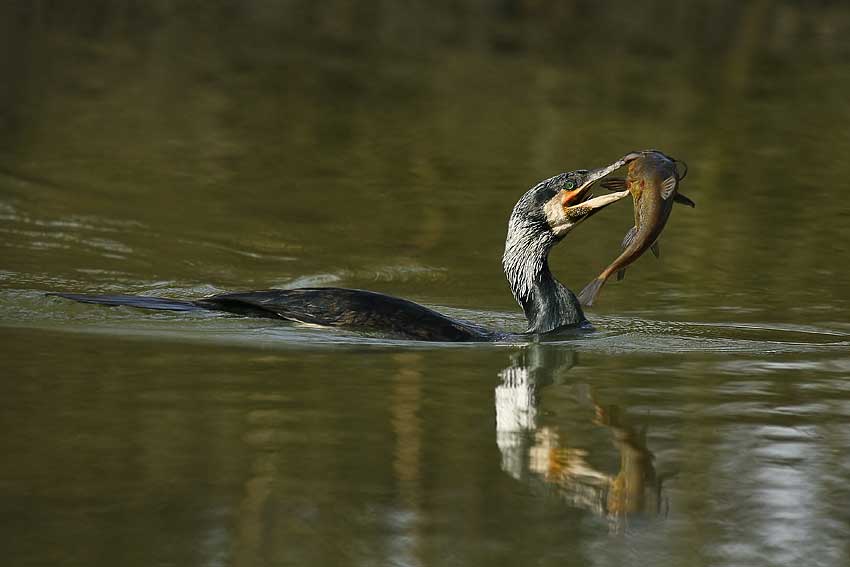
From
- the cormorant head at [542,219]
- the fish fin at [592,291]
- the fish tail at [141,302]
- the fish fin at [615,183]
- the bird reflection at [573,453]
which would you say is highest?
the fish fin at [615,183]

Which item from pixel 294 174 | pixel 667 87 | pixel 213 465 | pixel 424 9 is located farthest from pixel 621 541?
pixel 424 9

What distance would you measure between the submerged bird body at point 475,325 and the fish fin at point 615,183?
3.5 inches

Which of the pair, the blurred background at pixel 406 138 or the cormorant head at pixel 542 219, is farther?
the blurred background at pixel 406 138

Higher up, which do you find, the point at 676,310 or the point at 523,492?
the point at 676,310

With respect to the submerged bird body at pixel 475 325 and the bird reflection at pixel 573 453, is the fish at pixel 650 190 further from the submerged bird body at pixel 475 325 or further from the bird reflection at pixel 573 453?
the bird reflection at pixel 573 453

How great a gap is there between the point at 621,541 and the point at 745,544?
0.41 meters

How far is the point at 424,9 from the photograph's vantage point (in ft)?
103

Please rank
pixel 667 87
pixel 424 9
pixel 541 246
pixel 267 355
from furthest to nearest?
pixel 424 9, pixel 667 87, pixel 541 246, pixel 267 355

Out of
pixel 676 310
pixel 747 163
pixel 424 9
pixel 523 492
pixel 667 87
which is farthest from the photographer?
pixel 424 9

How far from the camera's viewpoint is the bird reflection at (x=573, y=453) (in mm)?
5875

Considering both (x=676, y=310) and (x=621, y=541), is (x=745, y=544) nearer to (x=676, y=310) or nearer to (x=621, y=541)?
(x=621, y=541)

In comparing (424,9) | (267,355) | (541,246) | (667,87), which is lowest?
(267,355)

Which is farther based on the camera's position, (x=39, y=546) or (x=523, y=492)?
(x=523, y=492)

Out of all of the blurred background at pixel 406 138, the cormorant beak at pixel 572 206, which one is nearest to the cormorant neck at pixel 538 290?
the cormorant beak at pixel 572 206
